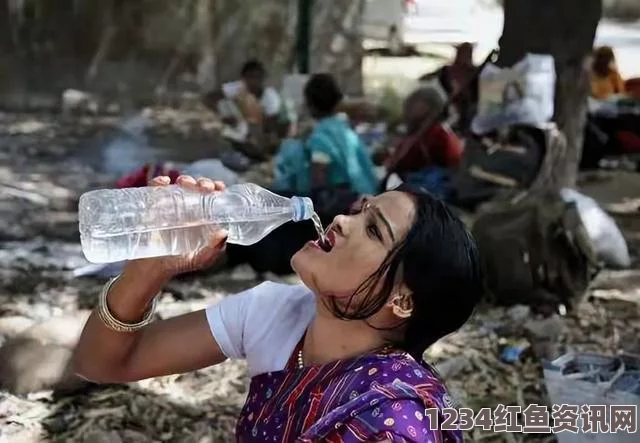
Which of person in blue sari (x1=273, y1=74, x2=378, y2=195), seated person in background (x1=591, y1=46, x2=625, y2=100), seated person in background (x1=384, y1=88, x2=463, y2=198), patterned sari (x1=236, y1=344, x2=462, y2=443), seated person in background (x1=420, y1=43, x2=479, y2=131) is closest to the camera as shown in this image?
patterned sari (x1=236, y1=344, x2=462, y2=443)

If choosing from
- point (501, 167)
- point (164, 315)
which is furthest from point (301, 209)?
point (501, 167)

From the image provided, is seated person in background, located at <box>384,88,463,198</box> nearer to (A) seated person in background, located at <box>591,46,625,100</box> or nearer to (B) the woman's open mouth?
(A) seated person in background, located at <box>591,46,625,100</box>

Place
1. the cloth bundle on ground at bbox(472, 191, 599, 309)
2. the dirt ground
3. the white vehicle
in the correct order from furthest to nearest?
the white vehicle, the cloth bundle on ground at bbox(472, 191, 599, 309), the dirt ground

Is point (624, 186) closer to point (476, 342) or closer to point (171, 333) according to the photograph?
point (476, 342)

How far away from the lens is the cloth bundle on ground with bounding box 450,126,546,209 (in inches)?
199

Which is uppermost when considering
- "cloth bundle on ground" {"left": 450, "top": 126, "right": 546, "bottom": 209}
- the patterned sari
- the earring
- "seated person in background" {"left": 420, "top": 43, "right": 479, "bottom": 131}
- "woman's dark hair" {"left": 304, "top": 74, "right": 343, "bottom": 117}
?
the earring

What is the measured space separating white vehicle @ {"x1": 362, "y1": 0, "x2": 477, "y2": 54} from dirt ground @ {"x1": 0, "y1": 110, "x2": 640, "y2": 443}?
2.43 meters

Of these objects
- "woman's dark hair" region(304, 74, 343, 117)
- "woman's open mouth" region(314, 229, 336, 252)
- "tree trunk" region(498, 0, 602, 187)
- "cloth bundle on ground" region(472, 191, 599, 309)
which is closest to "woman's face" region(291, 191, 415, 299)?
"woman's open mouth" region(314, 229, 336, 252)

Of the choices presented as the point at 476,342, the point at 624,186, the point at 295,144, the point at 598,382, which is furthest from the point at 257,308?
the point at 624,186

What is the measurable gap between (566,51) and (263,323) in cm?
378

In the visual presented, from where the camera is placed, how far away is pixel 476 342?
145 inches

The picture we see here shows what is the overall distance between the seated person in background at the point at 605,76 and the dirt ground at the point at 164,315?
1969 millimetres

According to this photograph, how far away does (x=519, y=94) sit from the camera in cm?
514

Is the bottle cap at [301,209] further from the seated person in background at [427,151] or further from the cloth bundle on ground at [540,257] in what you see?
the seated person in background at [427,151]
